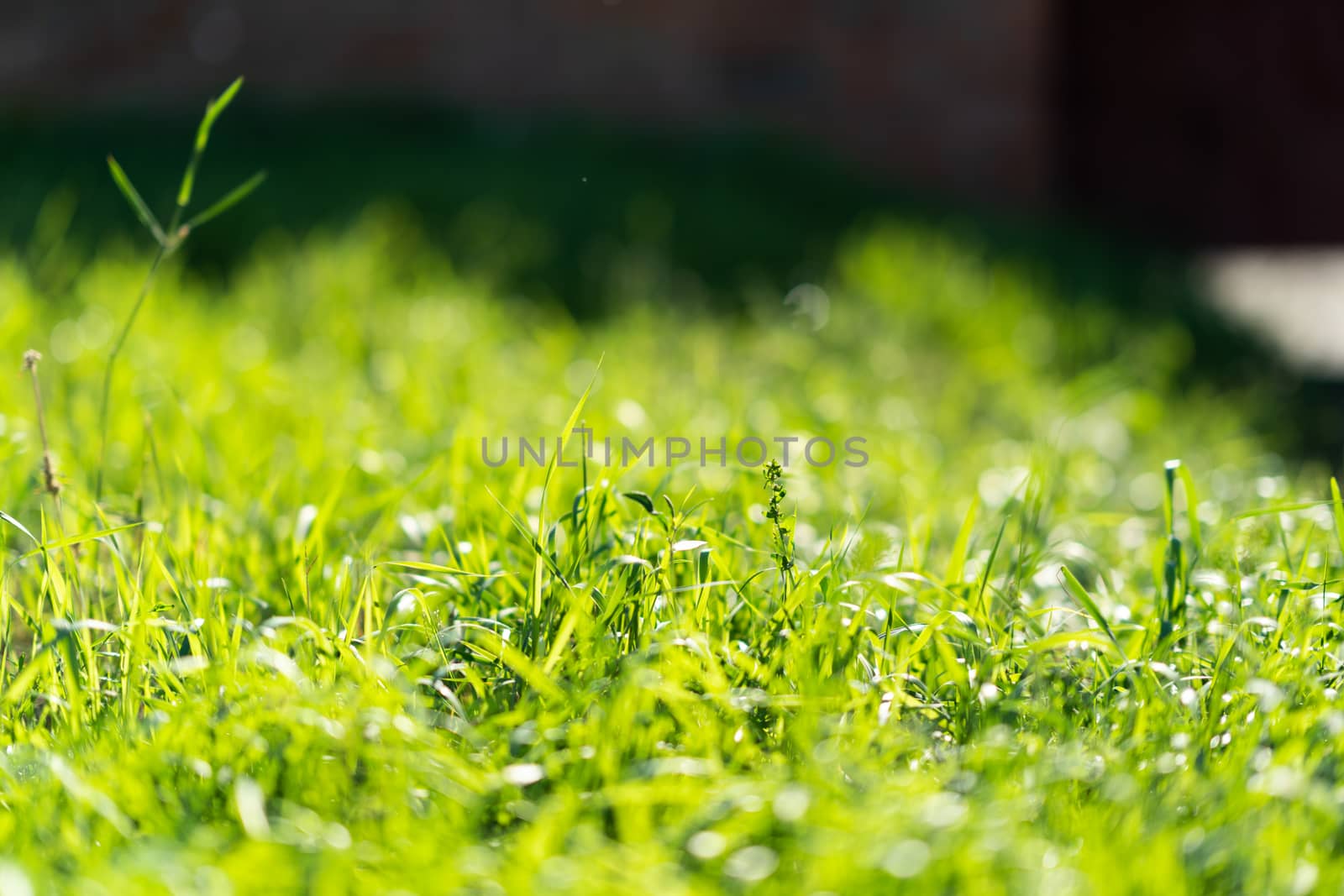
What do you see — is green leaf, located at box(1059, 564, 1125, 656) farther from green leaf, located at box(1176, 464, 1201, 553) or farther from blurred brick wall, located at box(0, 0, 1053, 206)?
blurred brick wall, located at box(0, 0, 1053, 206)

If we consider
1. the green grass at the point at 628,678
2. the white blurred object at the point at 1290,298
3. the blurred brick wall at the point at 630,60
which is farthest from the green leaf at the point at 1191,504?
the blurred brick wall at the point at 630,60

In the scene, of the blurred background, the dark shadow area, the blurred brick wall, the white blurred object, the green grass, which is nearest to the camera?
the green grass

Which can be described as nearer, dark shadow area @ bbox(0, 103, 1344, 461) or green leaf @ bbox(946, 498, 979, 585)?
green leaf @ bbox(946, 498, 979, 585)

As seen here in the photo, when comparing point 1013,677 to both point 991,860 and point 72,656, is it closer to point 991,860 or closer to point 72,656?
point 991,860

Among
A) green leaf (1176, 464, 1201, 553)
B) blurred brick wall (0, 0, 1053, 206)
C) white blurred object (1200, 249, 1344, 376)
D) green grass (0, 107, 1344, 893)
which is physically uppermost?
blurred brick wall (0, 0, 1053, 206)

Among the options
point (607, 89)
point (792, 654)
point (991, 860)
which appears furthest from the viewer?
point (607, 89)

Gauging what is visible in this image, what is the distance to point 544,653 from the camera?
131cm

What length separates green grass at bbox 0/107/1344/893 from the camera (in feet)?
3.40

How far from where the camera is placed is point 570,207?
14.8ft

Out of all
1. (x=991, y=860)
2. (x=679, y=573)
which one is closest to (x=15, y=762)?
(x=679, y=573)

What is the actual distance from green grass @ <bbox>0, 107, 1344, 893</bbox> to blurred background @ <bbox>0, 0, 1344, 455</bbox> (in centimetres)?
192

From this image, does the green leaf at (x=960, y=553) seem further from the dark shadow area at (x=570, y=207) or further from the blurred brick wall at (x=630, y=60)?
the blurred brick wall at (x=630, y=60)

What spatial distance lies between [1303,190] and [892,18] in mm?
2696

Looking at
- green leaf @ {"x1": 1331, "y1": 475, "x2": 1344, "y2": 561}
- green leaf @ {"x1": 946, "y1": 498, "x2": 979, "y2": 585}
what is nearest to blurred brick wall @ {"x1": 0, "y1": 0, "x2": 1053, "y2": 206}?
green leaf @ {"x1": 946, "y1": 498, "x2": 979, "y2": 585}
